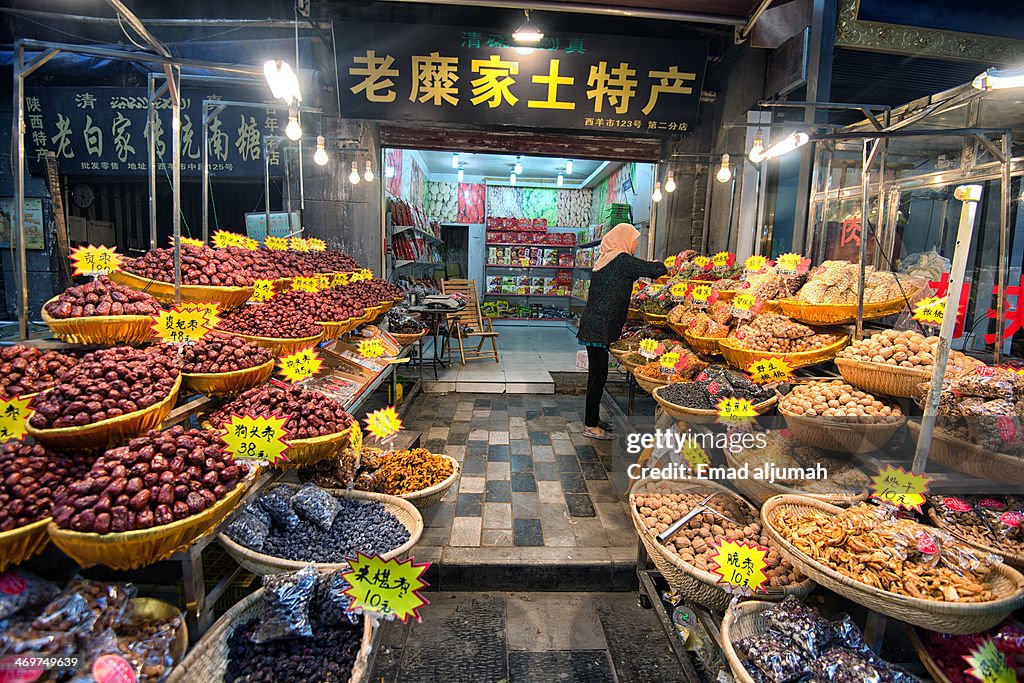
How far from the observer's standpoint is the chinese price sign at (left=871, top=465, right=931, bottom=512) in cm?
189

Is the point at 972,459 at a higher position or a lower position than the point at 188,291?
lower

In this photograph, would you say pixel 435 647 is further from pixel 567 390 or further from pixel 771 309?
pixel 567 390

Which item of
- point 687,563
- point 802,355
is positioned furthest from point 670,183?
point 687,563

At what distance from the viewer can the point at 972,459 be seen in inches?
72.4

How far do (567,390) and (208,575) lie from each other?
5.21m

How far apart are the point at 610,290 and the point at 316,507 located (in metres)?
3.44

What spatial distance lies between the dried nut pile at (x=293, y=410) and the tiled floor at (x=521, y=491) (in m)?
1.11

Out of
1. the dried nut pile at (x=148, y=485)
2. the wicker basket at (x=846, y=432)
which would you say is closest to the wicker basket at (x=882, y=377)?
the wicker basket at (x=846, y=432)

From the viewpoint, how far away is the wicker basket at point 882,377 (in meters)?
2.22

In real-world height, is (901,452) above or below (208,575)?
above

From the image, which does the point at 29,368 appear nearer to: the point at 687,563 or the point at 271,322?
the point at 271,322

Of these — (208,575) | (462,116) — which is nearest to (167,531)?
(208,575)

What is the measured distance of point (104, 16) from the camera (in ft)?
20.5

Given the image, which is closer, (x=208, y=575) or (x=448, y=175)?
(x=208, y=575)
